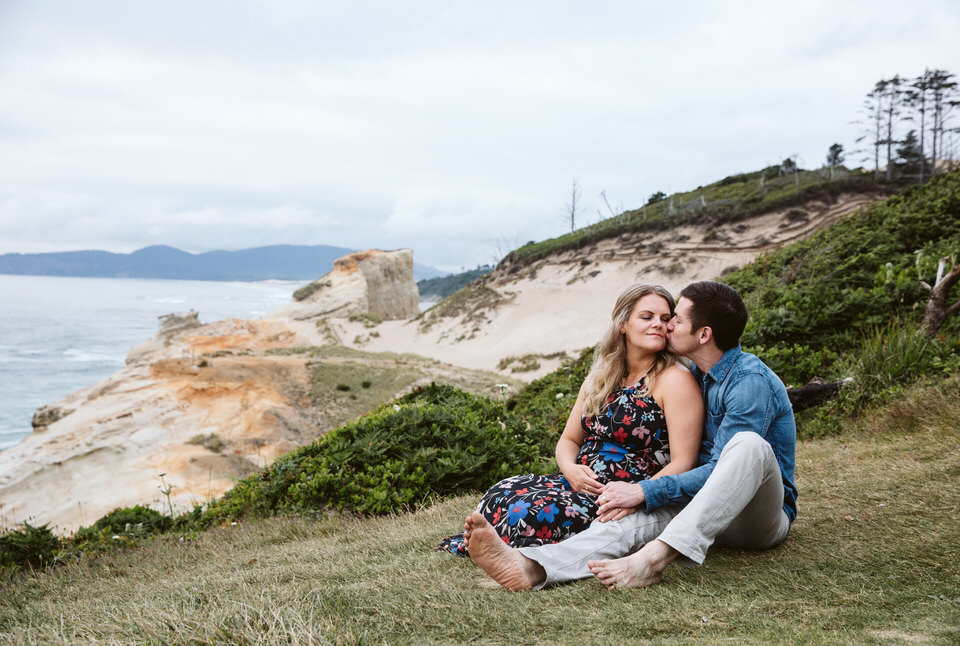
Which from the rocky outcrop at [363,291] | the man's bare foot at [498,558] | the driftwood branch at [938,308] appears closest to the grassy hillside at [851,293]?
the driftwood branch at [938,308]

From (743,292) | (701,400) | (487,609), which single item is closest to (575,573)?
(487,609)

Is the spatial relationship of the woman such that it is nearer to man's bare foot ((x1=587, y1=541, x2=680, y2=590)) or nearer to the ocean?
man's bare foot ((x1=587, y1=541, x2=680, y2=590))

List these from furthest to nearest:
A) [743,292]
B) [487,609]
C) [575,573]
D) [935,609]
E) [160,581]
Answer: [743,292]
[160,581]
[575,573]
[487,609]
[935,609]

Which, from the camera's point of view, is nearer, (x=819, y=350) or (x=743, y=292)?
(x=819, y=350)

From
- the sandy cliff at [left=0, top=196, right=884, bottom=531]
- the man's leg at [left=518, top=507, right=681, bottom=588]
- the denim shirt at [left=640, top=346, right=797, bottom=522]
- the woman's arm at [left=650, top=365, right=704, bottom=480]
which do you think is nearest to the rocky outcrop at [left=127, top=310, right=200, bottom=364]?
the sandy cliff at [left=0, top=196, right=884, bottom=531]

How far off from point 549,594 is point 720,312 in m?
1.48

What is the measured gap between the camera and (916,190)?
11172 mm

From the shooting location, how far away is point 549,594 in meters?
2.44

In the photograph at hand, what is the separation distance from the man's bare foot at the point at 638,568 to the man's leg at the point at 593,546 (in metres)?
0.17

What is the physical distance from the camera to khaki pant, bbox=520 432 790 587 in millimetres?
2385

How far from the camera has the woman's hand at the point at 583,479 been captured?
115 inches

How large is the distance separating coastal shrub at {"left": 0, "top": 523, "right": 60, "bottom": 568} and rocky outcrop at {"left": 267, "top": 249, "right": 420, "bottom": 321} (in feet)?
113

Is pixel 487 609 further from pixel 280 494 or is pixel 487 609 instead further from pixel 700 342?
pixel 280 494

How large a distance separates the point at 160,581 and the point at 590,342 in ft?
69.3
